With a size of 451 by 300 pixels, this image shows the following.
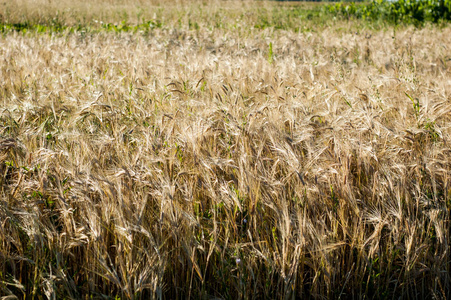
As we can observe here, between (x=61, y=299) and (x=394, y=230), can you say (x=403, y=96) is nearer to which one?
(x=394, y=230)

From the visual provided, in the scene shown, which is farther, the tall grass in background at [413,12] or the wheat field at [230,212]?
the tall grass in background at [413,12]

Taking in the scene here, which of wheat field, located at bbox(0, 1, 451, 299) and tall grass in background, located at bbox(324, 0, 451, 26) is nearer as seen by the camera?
wheat field, located at bbox(0, 1, 451, 299)

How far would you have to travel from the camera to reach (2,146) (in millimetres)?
1601

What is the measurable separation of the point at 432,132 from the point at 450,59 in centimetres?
328

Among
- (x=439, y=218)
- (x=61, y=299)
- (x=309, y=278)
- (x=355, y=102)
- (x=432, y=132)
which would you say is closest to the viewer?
(x=61, y=299)

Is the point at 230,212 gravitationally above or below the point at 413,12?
below

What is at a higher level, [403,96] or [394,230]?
[403,96]

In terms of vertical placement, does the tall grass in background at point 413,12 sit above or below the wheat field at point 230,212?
above

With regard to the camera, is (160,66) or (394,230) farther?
(160,66)

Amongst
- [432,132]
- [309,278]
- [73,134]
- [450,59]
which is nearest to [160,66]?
[73,134]

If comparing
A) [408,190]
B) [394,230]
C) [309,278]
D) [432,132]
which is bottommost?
[309,278]

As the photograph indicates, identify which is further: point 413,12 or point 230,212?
point 413,12

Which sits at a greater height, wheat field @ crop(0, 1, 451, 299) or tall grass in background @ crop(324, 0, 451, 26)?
tall grass in background @ crop(324, 0, 451, 26)

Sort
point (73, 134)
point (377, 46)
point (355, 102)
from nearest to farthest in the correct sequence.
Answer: point (73, 134)
point (355, 102)
point (377, 46)
